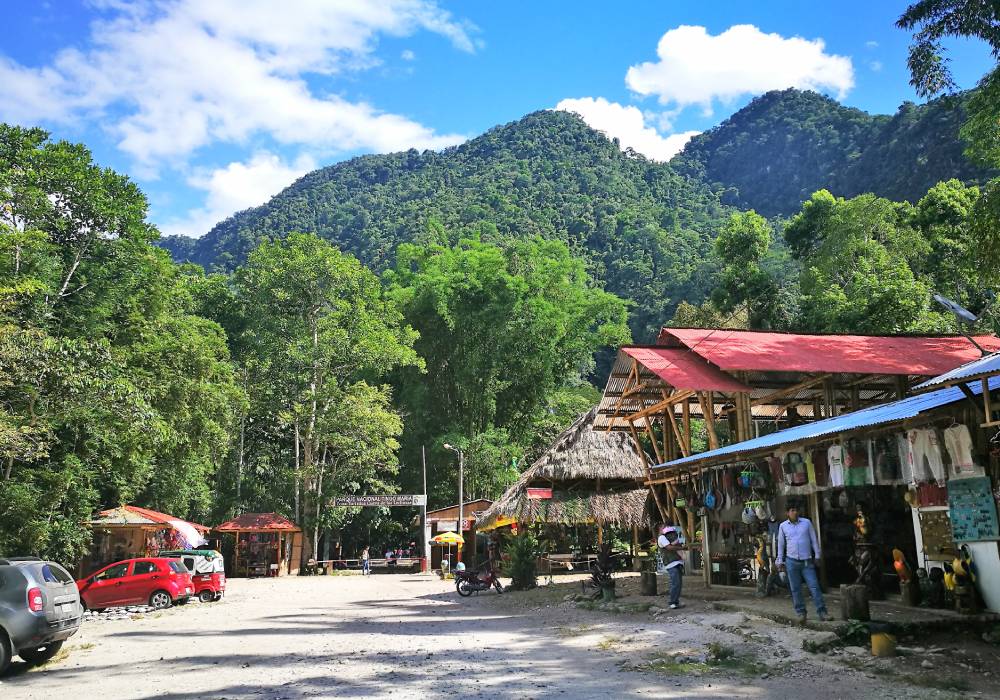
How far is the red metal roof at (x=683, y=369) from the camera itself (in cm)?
1669

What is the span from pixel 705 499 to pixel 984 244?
6.64m

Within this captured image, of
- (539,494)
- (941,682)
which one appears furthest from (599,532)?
(941,682)

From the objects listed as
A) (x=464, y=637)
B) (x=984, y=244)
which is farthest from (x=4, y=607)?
(x=984, y=244)

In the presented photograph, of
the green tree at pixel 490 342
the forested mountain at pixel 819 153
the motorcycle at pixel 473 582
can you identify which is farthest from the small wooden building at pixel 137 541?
the forested mountain at pixel 819 153

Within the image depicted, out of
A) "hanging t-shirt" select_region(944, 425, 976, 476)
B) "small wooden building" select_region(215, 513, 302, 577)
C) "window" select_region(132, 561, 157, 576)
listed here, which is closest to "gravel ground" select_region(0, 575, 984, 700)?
"hanging t-shirt" select_region(944, 425, 976, 476)

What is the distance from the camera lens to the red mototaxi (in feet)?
69.4

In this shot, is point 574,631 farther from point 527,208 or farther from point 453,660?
point 527,208

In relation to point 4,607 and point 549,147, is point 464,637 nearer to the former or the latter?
point 4,607

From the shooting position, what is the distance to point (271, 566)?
35.7 meters

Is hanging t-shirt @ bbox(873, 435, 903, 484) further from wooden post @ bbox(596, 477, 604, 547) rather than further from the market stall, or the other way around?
wooden post @ bbox(596, 477, 604, 547)

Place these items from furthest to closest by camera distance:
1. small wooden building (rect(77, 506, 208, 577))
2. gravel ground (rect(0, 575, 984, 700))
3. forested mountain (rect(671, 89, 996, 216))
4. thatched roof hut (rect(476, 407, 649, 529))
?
1. forested mountain (rect(671, 89, 996, 216))
2. small wooden building (rect(77, 506, 208, 577))
3. thatched roof hut (rect(476, 407, 649, 529))
4. gravel ground (rect(0, 575, 984, 700))

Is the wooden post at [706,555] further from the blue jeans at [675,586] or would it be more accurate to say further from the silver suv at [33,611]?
the silver suv at [33,611]

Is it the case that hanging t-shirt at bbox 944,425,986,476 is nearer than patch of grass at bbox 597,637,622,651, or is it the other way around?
hanging t-shirt at bbox 944,425,986,476

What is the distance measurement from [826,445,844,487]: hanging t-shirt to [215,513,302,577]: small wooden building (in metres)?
27.7
